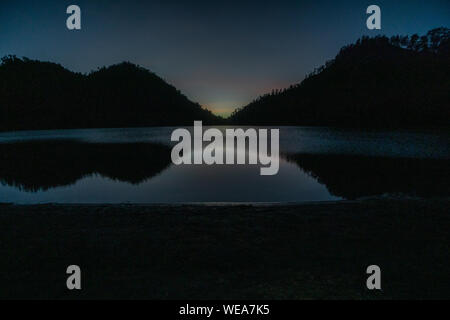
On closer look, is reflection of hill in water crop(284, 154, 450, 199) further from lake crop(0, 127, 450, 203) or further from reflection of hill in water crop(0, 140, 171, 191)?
reflection of hill in water crop(0, 140, 171, 191)

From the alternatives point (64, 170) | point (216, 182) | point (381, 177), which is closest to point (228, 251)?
point (216, 182)

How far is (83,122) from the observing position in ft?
655

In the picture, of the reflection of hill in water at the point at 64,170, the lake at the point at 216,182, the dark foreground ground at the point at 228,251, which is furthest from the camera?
the reflection of hill in water at the point at 64,170

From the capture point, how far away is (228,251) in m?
8.26

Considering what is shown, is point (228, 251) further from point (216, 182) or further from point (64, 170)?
point (64, 170)

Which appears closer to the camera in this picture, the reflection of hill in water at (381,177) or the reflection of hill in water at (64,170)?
the reflection of hill in water at (381,177)

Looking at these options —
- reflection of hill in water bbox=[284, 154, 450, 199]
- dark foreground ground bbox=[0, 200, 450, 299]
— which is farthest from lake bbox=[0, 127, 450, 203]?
dark foreground ground bbox=[0, 200, 450, 299]

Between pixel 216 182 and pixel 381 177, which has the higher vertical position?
pixel 381 177

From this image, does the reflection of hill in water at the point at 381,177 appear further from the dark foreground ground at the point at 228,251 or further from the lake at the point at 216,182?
the dark foreground ground at the point at 228,251

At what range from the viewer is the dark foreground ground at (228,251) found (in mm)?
6258

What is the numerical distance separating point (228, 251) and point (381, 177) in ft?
68.8

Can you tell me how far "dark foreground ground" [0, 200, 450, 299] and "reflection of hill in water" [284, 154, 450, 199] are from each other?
7449 mm

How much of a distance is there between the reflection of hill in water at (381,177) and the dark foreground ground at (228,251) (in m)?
7.45

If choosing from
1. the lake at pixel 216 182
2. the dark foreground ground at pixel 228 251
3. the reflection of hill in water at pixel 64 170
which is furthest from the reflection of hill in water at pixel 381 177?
the reflection of hill in water at pixel 64 170
